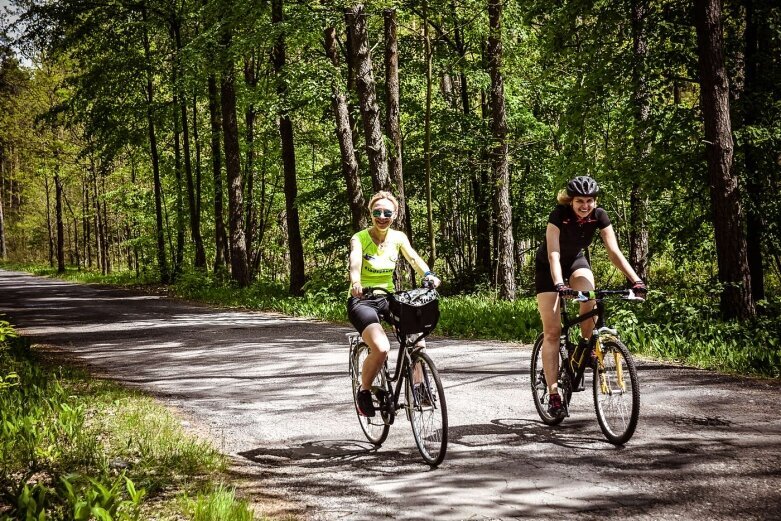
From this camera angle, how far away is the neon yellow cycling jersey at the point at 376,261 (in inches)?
211

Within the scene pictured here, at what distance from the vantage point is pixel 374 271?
536 centimetres

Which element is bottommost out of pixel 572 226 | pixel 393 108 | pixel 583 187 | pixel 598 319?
pixel 598 319

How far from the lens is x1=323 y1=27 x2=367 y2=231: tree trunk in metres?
16.7

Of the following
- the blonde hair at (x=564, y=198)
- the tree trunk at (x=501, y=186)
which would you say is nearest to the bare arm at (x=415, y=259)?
the blonde hair at (x=564, y=198)

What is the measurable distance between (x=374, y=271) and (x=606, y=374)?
2.09 metres

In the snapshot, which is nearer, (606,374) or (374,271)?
(606,374)

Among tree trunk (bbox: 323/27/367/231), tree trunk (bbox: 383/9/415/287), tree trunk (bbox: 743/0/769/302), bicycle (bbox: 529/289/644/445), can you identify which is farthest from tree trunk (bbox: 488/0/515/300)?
bicycle (bbox: 529/289/644/445)

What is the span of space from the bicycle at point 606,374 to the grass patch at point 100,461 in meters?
2.87

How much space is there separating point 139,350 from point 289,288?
923 centimetres

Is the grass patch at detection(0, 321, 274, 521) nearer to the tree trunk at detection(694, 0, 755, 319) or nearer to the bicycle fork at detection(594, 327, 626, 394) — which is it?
the bicycle fork at detection(594, 327, 626, 394)

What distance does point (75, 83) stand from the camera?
87.6 ft

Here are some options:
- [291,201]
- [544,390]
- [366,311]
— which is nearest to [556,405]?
[544,390]

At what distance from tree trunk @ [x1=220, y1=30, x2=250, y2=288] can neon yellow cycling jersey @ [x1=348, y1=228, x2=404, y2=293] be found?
17.8m

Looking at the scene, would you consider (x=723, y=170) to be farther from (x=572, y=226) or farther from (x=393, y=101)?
→ (x=393, y=101)
